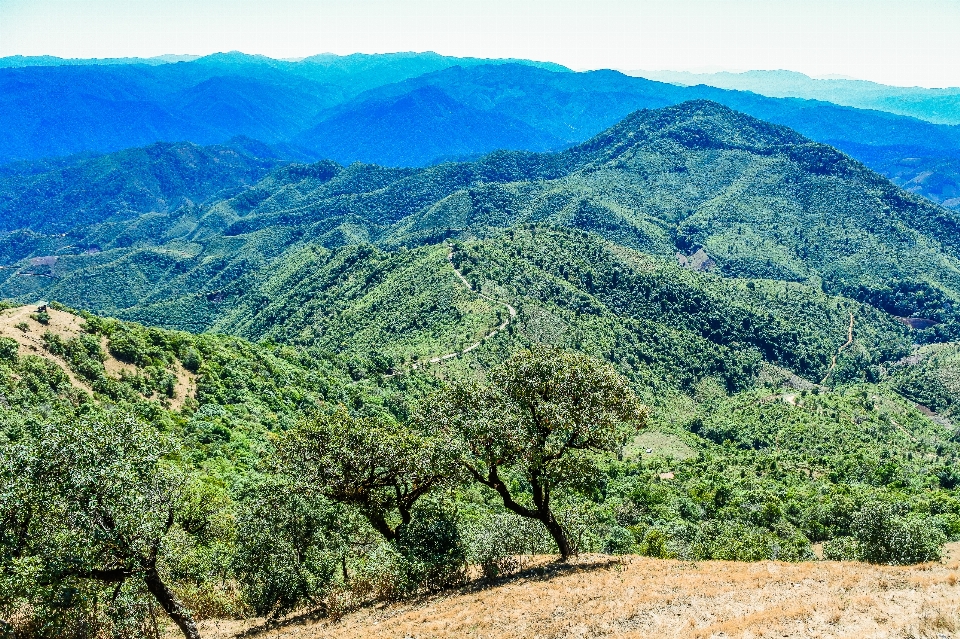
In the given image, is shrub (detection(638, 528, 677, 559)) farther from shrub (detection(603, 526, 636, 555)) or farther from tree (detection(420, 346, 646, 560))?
tree (detection(420, 346, 646, 560))

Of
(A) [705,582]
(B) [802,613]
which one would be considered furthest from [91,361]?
(B) [802,613]

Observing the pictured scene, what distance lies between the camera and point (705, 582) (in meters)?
30.7

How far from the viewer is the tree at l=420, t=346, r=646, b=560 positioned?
3306 cm

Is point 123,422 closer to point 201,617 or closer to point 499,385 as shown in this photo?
point 201,617

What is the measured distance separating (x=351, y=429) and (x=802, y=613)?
25.0 metres

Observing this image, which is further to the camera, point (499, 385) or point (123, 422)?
point (499, 385)

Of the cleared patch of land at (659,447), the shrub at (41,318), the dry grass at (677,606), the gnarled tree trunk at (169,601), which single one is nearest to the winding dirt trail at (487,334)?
the cleared patch of land at (659,447)

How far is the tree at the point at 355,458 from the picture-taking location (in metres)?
34.3

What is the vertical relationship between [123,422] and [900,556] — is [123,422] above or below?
above

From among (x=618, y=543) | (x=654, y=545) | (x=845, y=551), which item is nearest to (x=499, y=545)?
(x=618, y=543)

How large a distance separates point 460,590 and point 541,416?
12.1 metres

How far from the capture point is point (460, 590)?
34.5 meters

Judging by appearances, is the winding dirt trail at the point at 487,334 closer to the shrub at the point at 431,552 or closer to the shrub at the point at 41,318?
the shrub at the point at 41,318

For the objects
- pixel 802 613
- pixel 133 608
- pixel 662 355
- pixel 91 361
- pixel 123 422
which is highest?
pixel 123 422
